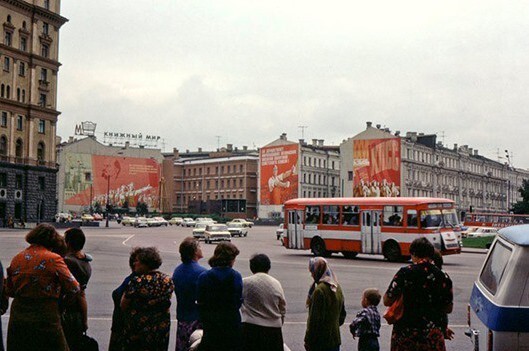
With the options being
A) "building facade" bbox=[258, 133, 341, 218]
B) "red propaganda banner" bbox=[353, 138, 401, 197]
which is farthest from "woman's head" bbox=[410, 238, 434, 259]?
"building facade" bbox=[258, 133, 341, 218]

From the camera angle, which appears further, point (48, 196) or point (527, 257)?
point (48, 196)

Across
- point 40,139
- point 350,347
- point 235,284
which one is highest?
point 40,139

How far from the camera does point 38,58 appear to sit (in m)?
83.7

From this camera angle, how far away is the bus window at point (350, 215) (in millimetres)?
31503

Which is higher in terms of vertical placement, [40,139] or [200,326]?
[40,139]

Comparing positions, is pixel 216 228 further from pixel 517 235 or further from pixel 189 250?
pixel 517 235

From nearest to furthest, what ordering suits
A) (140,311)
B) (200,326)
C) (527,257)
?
1. (527,257)
2. (140,311)
3. (200,326)

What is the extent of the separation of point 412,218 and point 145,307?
24187 millimetres

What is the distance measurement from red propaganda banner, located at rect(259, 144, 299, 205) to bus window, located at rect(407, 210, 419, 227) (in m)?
96.3

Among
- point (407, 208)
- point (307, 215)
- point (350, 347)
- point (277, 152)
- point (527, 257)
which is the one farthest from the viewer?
point (277, 152)

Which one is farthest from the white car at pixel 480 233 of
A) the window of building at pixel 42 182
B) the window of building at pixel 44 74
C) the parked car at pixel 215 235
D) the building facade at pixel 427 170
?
the window of building at pixel 44 74

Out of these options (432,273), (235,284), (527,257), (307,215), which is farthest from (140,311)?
(307,215)

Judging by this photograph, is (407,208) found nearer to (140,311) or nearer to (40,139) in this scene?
(140,311)

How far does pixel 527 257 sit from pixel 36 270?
427cm
